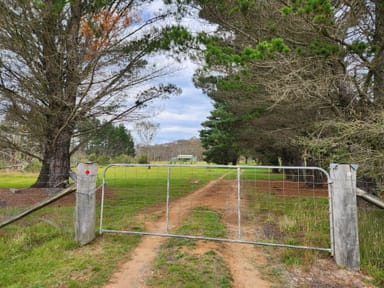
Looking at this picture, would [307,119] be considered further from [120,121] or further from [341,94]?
[120,121]

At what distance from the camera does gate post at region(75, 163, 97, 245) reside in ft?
13.6

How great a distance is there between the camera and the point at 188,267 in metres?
3.27

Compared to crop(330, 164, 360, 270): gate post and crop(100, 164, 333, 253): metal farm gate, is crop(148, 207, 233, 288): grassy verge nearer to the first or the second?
crop(100, 164, 333, 253): metal farm gate

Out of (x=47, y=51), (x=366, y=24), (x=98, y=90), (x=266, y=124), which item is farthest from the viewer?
(x=266, y=124)

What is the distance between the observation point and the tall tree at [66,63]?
669 cm

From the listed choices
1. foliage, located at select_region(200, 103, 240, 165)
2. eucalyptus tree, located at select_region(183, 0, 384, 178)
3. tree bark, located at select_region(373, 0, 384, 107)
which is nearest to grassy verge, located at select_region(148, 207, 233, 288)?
eucalyptus tree, located at select_region(183, 0, 384, 178)

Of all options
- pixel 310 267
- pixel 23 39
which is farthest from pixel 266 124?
pixel 23 39

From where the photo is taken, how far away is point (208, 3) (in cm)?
637

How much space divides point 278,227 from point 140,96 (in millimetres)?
6579

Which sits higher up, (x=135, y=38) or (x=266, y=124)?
(x=135, y=38)

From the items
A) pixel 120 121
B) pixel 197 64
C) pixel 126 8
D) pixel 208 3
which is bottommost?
pixel 120 121

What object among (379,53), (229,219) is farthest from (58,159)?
(379,53)

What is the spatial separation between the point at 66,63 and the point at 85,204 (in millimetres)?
5014

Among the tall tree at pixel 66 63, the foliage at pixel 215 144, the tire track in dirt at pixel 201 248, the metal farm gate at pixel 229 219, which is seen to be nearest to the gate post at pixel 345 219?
the metal farm gate at pixel 229 219
